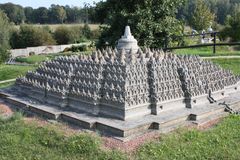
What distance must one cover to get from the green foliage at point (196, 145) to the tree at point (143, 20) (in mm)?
8625

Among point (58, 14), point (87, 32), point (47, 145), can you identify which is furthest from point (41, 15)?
point (47, 145)

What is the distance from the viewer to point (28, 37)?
45.0 meters

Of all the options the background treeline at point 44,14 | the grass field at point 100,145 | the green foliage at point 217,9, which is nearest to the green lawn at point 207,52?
the grass field at point 100,145

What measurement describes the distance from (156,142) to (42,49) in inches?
1346

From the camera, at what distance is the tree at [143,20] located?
48.9ft

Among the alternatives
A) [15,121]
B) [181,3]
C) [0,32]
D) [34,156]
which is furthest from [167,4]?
[0,32]

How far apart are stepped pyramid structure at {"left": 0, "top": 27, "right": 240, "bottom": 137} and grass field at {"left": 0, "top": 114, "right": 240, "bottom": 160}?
566 millimetres

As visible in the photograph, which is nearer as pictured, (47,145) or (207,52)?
(47,145)

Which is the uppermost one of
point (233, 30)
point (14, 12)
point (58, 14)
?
point (14, 12)

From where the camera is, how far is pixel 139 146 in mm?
6102

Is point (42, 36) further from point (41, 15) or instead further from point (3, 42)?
point (41, 15)

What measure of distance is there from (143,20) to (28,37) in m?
32.9

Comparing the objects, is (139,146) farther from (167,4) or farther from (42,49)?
(42,49)

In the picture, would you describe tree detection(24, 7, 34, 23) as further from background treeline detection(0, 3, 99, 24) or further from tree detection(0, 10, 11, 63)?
tree detection(0, 10, 11, 63)
